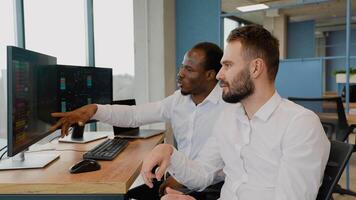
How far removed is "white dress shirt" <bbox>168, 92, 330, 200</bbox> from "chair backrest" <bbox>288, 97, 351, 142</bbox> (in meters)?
1.82

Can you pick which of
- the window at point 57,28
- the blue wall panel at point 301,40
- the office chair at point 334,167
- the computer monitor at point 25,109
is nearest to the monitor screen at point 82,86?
the computer monitor at point 25,109

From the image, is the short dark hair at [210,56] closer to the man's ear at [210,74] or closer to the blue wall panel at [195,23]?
the man's ear at [210,74]

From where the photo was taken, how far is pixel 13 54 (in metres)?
1.18

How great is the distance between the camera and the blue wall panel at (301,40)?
9461 mm

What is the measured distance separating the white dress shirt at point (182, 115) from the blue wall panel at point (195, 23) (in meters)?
→ 2.22

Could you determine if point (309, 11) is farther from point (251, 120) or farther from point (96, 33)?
point (251, 120)

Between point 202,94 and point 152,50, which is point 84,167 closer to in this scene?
point 202,94

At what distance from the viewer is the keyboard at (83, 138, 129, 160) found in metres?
1.50

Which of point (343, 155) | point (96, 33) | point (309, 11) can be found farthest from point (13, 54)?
point (309, 11)

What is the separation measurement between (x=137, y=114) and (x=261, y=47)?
3.33 feet

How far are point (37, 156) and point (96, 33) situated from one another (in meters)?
2.54

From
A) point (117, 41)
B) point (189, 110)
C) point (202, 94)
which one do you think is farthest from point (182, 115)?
point (117, 41)

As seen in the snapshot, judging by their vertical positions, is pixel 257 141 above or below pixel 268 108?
below

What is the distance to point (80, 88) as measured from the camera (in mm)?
1970
